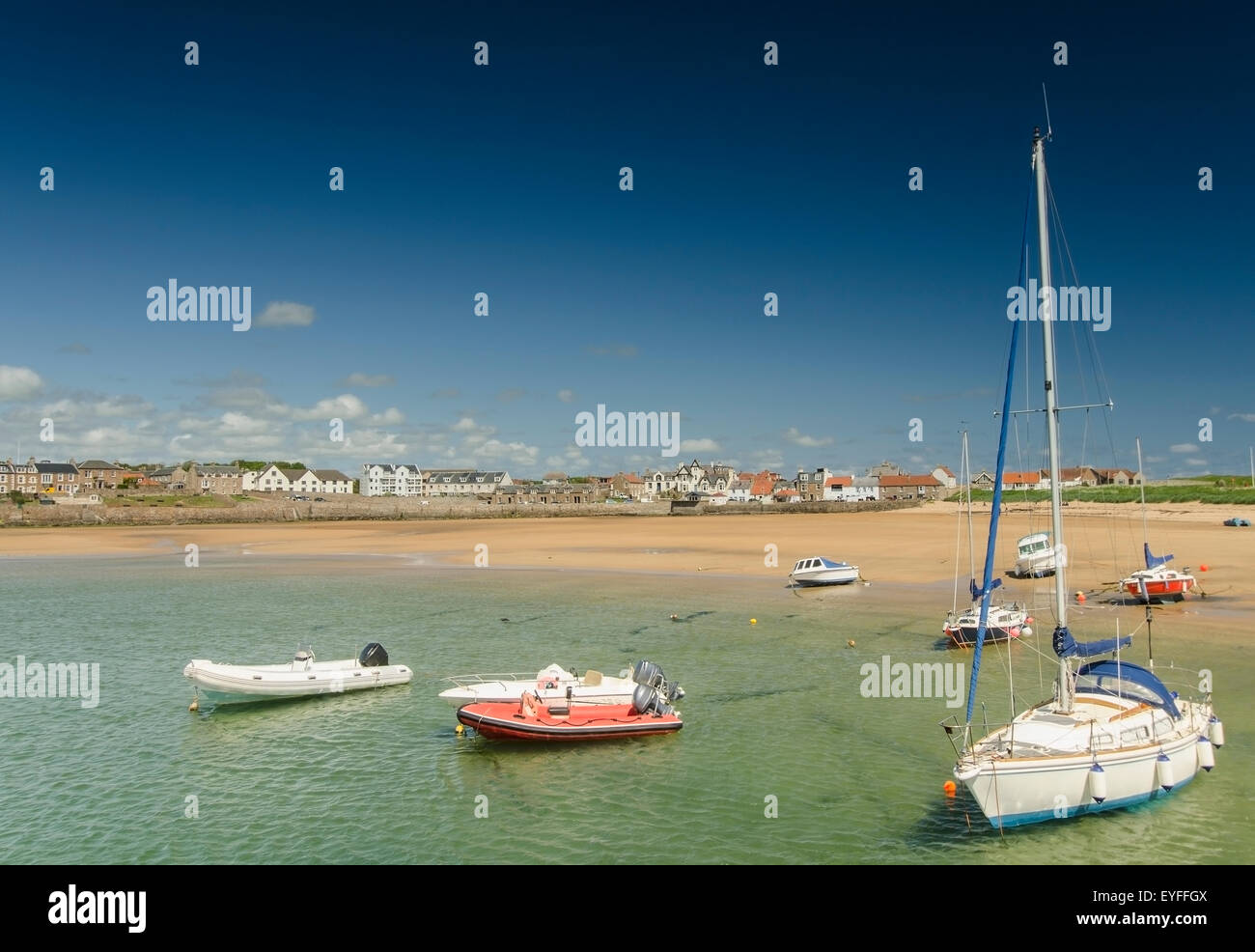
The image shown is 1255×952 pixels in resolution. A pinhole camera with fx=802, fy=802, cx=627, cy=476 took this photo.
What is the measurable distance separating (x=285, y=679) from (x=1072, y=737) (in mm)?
22421

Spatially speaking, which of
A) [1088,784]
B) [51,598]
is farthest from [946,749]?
[51,598]

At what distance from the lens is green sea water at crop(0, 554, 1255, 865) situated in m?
15.6

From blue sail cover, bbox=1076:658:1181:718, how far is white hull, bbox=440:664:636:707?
459 inches

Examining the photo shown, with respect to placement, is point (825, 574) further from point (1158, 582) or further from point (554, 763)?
point (554, 763)

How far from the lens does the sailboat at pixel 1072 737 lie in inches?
593

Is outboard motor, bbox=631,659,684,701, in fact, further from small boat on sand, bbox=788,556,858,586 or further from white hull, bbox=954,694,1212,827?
small boat on sand, bbox=788,556,858,586

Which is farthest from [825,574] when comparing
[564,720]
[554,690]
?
[564,720]

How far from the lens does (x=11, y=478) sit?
15575 cm

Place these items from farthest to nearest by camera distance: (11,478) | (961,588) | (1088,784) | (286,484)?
1. (286,484)
2. (11,478)
3. (961,588)
4. (1088,784)

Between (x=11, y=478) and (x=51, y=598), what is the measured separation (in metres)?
139

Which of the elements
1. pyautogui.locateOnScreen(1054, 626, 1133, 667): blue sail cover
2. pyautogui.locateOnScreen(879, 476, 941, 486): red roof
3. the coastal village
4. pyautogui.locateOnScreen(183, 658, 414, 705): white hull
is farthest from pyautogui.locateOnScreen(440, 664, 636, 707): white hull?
pyautogui.locateOnScreen(879, 476, 941, 486): red roof

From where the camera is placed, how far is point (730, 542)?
75188 mm

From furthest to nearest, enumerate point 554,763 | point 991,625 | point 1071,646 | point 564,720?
1. point 991,625
2. point 564,720
3. point 554,763
4. point 1071,646

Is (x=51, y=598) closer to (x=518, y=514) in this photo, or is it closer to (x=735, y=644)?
(x=735, y=644)
